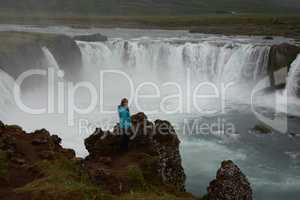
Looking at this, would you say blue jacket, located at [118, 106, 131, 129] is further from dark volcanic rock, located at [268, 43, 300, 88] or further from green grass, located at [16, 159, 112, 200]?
dark volcanic rock, located at [268, 43, 300, 88]

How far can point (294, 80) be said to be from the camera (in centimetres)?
5278

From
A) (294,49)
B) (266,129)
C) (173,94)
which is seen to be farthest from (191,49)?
(266,129)

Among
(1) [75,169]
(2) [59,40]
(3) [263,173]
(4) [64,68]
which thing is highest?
(2) [59,40]

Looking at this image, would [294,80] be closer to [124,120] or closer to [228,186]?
[228,186]

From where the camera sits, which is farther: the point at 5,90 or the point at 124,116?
the point at 5,90

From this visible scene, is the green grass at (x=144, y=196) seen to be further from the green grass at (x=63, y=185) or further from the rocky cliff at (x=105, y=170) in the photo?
the green grass at (x=63, y=185)

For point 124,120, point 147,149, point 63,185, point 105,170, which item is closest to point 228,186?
point 147,149

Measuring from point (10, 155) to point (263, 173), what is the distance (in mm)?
17135

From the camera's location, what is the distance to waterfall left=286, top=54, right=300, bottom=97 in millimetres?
52188

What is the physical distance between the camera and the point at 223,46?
6197 cm

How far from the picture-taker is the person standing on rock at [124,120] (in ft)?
61.4

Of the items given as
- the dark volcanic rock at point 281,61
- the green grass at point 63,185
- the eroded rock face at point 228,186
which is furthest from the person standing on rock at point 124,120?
the dark volcanic rock at point 281,61

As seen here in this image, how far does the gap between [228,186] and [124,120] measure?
4.85 metres

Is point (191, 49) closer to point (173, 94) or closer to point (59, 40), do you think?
point (173, 94)
